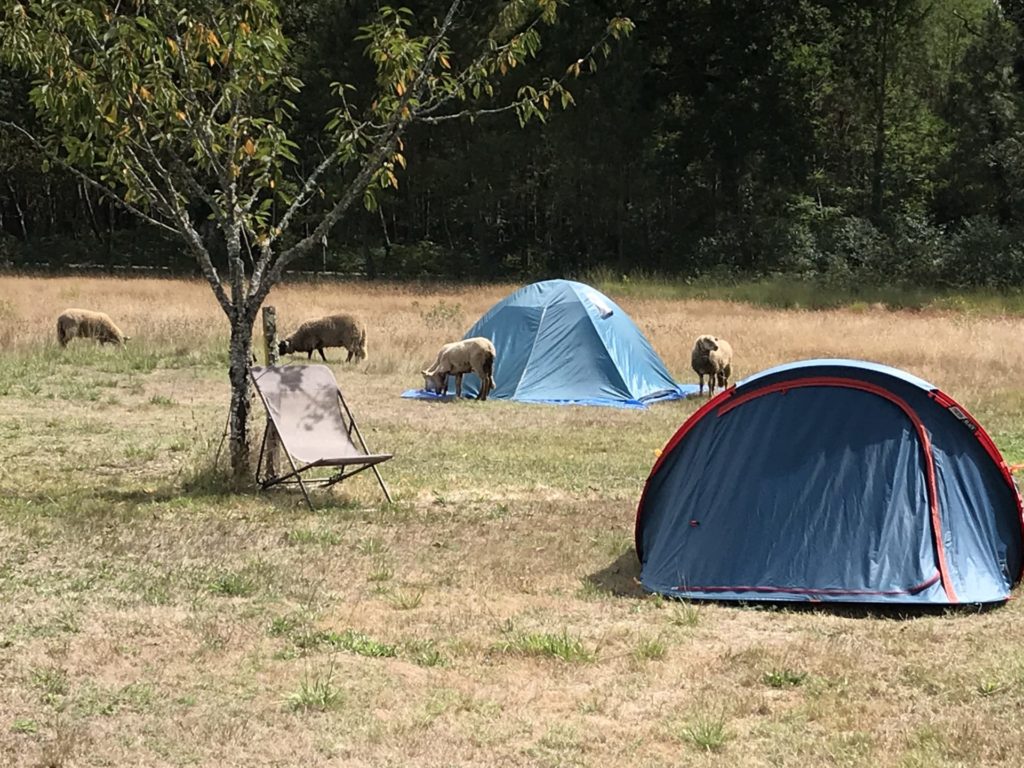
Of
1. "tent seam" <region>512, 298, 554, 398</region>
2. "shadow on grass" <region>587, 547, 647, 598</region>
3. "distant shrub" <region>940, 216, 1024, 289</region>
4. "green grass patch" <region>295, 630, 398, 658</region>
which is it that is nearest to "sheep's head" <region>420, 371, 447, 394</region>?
"tent seam" <region>512, 298, 554, 398</region>

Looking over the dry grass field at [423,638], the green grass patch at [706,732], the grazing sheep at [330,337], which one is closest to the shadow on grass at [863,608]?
the dry grass field at [423,638]

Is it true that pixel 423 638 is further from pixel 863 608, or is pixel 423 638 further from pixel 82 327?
pixel 82 327

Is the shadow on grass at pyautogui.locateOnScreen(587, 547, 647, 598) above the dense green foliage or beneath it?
beneath

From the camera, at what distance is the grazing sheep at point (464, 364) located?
1600cm

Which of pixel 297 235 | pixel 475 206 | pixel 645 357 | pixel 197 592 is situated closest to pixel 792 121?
pixel 475 206

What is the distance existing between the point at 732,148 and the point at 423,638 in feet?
121

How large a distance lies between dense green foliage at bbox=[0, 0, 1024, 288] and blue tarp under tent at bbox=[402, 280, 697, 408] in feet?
61.8

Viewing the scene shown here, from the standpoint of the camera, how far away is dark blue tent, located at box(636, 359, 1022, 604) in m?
6.85

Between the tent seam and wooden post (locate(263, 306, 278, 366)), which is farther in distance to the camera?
the tent seam

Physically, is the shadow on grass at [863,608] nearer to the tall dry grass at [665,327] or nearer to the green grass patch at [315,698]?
the green grass patch at [315,698]

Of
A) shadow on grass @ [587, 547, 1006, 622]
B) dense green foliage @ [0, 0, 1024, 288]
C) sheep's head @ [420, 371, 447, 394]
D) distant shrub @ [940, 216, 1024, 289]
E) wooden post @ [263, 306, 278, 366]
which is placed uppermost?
dense green foliage @ [0, 0, 1024, 288]

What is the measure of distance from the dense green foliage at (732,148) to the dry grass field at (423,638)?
86.2 feet

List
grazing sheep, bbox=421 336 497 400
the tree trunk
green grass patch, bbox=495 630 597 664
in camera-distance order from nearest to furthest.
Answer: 1. green grass patch, bbox=495 630 597 664
2. the tree trunk
3. grazing sheep, bbox=421 336 497 400

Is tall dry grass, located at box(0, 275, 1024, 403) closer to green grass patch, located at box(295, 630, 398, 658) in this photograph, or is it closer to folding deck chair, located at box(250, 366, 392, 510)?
folding deck chair, located at box(250, 366, 392, 510)
